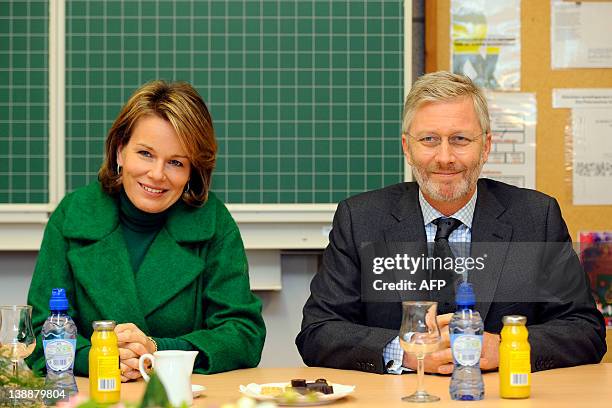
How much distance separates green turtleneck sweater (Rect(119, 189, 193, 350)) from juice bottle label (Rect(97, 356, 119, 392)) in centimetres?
69

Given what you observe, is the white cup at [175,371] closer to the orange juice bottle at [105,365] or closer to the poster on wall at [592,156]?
the orange juice bottle at [105,365]

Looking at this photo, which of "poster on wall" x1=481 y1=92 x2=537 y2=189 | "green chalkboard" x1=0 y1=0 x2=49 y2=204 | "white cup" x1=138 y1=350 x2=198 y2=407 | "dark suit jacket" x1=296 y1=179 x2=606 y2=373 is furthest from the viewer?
"poster on wall" x1=481 y1=92 x2=537 y2=189

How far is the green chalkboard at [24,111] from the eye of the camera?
358 centimetres

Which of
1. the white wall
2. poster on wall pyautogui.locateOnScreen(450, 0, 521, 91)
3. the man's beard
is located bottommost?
the white wall

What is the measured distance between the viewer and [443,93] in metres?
2.71

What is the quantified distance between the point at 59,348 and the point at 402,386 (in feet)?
2.41

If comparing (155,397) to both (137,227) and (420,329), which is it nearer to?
(420,329)

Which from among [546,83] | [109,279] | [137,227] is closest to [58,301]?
[109,279]

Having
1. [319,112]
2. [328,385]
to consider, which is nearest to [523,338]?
[328,385]

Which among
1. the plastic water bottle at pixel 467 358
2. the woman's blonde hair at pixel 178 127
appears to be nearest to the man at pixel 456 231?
the woman's blonde hair at pixel 178 127

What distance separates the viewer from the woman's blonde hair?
2592 millimetres

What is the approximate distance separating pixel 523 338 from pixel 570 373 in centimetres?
47

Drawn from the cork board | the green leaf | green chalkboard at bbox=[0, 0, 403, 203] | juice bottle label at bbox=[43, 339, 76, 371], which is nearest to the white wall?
green chalkboard at bbox=[0, 0, 403, 203]

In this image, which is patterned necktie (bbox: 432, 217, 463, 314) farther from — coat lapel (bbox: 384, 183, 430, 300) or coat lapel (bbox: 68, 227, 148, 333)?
coat lapel (bbox: 68, 227, 148, 333)
